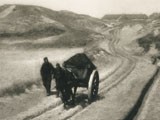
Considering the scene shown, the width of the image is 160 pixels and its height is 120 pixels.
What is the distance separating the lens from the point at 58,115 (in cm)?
1859

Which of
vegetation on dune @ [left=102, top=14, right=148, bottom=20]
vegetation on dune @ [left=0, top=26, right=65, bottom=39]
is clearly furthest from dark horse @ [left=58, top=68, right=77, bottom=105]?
vegetation on dune @ [left=102, top=14, right=148, bottom=20]

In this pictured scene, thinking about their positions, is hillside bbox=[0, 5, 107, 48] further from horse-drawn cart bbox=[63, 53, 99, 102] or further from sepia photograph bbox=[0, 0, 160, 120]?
horse-drawn cart bbox=[63, 53, 99, 102]

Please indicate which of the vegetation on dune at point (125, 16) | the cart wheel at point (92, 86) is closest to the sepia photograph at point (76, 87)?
the cart wheel at point (92, 86)

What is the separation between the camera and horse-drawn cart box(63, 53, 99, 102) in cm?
2038

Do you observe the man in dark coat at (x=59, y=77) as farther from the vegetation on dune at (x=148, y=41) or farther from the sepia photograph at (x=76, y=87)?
the vegetation on dune at (x=148, y=41)

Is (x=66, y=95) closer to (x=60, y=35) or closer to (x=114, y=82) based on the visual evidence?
(x=114, y=82)

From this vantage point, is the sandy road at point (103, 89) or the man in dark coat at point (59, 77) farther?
the man in dark coat at point (59, 77)

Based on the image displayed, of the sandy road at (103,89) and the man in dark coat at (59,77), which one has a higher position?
the man in dark coat at (59,77)

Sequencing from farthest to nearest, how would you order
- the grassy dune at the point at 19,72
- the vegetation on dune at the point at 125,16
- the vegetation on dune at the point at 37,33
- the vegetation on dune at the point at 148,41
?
the vegetation on dune at the point at 125,16
the vegetation on dune at the point at 148,41
the vegetation on dune at the point at 37,33
the grassy dune at the point at 19,72

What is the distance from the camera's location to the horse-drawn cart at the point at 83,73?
66.9ft

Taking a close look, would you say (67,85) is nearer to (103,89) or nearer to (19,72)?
(103,89)

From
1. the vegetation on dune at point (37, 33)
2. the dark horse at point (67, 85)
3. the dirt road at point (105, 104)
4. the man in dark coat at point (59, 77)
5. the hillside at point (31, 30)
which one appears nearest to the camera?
the dirt road at point (105, 104)

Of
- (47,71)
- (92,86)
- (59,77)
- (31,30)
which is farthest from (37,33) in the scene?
(59,77)

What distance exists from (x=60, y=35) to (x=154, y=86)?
3310 centimetres
